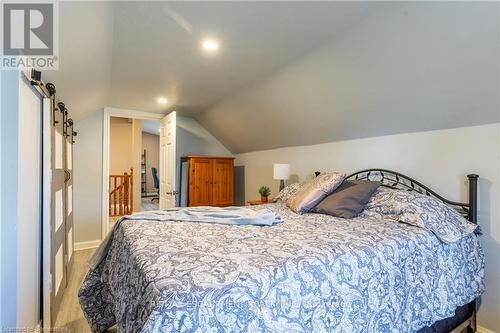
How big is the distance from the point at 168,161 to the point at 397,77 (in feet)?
10.4

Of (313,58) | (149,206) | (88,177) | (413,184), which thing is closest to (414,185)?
(413,184)

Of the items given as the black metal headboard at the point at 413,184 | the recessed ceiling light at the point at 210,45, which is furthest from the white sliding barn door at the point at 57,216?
the black metal headboard at the point at 413,184

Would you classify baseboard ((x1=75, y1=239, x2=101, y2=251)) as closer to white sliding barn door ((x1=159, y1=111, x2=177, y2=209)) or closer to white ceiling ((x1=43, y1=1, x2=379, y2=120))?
white sliding barn door ((x1=159, y1=111, x2=177, y2=209))

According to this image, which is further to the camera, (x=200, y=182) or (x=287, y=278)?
(x=200, y=182)

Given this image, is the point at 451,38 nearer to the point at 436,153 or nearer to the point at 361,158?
the point at 436,153

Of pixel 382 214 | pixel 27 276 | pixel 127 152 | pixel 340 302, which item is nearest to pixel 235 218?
pixel 340 302

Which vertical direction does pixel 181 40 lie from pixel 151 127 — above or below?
below

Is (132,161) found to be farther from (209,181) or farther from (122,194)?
(209,181)

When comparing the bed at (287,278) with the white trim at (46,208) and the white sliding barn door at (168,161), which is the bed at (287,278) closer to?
the white trim at (46,208)

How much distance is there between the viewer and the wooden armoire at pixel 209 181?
4.22 metres

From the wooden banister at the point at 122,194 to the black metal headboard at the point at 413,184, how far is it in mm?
5343

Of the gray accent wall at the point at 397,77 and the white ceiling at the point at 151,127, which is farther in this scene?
the white ceiling at the point at 151,127

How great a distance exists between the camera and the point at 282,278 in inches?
42.3

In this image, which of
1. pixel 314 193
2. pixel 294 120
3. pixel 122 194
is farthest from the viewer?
pixel 122 194
